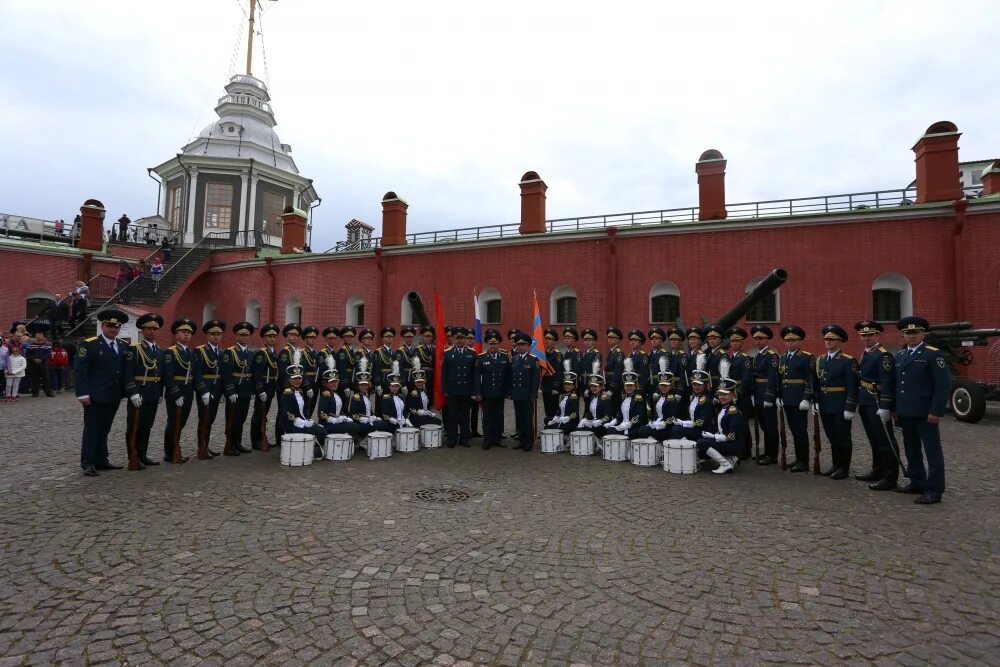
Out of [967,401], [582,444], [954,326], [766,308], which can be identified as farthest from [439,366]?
[954,326]

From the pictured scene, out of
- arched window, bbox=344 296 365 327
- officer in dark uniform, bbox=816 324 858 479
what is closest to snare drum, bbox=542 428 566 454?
officer in dark uniform, bbox=816 324 858 479

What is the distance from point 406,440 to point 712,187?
14.6 meters

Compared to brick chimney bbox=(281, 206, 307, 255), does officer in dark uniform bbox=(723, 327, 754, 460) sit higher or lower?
lower

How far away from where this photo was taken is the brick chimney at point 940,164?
49.2ft

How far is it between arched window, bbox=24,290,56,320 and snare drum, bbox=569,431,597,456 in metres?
27.0

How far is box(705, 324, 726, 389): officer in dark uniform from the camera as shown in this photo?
28.1 ft

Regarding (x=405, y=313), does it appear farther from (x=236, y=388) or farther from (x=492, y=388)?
(x=236, y=388)

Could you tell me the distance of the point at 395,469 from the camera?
761 cm

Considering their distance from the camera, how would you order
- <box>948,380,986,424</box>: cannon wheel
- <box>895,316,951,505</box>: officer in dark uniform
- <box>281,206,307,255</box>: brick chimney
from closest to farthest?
<box>895,316,951,505</box>: officer in dark uniform → <box>948,380,986,424</box>: cannon wheel → <box>281,206,307,255</box>: brick chimney

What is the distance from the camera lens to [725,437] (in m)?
7.56

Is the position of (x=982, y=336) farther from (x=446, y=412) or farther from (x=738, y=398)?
(x=446, y=412)

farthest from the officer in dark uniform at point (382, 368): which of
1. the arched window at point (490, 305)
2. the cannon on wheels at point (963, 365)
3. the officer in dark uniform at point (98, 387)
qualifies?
the cannon on wheels at point (963, 365)

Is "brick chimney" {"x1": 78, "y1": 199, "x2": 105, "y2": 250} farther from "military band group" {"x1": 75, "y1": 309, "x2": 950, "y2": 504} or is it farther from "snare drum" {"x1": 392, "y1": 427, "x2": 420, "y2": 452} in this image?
"snare drum" {"x1": 392, "y1": 427, "x2": 420, "y2": 452}

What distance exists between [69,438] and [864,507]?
1300 cm
